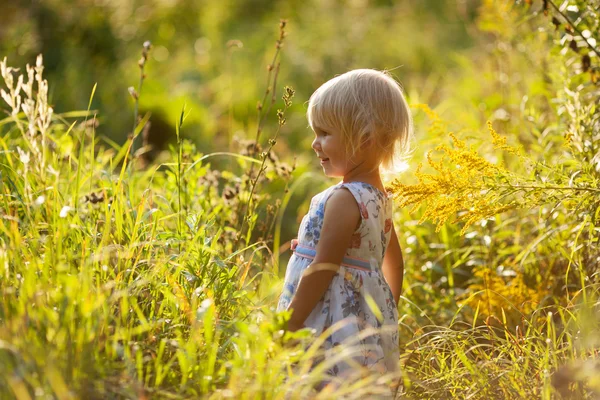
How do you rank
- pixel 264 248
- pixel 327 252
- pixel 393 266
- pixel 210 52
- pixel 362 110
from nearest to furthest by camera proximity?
pixel 327 252 < pixel 362 110 < pixel 393 266 < pixel 264 248 < pixel 210 52

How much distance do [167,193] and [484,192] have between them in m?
1.49

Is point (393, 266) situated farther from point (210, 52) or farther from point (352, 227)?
point (210, 52)

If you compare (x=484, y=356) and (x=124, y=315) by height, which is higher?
(x=124, y=315)

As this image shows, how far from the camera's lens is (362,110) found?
236cm

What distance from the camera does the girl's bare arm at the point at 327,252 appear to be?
7.29 feet

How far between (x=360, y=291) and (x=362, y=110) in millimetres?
587

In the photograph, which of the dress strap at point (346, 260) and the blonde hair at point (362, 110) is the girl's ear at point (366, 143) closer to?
the blonde hair at point (362, 110)

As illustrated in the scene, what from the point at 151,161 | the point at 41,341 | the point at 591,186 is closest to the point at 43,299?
the point at 41,341

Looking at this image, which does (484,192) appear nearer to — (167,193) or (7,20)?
(167,193)

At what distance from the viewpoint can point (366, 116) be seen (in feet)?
7.78

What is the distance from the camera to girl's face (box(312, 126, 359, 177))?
7.92ft

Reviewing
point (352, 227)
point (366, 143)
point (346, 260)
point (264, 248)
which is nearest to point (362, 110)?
point (366, 143)

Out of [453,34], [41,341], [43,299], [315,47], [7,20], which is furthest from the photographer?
[453,34]

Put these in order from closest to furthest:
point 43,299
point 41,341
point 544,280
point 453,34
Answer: point 41,341
point 43,299
point 544,280
point 453,34
